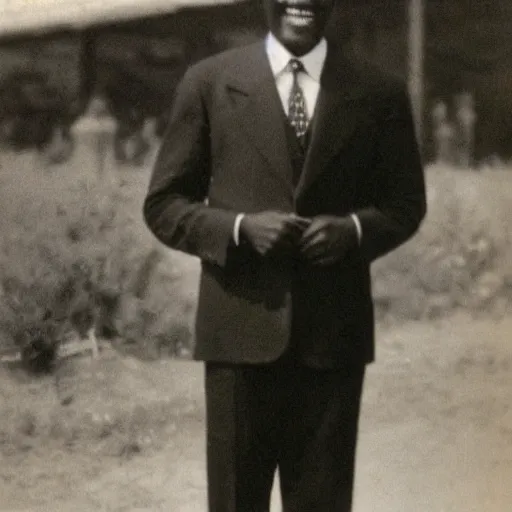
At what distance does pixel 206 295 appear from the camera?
3.63ft

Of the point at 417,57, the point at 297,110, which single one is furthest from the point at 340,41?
the point at 297,110

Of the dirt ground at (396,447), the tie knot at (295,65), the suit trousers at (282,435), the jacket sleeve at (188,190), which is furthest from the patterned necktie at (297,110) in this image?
the dirt ground at (396,447)

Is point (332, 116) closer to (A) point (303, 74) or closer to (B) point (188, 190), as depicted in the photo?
(A) point (303, 74)

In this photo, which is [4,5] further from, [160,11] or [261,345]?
[261,345]

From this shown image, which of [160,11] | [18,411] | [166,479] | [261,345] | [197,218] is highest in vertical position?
[160,11]

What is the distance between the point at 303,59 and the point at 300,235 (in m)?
0.21

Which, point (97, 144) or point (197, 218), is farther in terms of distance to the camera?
point (97, 144)

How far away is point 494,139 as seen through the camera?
1376 mm

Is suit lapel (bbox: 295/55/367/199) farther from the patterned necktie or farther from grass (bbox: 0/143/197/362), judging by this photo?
grass (bbox: 0/143/197/362)

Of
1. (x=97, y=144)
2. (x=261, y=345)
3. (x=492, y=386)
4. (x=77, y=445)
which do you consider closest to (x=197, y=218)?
(x=261, y=345)

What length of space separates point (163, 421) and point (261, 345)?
331 millimetres

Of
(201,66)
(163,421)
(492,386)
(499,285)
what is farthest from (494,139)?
(163,421)

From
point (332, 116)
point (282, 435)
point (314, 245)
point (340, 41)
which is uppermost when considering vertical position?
point (340, 41)

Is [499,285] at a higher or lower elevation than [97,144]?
lower
